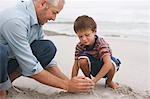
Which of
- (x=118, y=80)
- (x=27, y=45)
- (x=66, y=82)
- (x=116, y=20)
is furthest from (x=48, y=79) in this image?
(x=116, y=20)

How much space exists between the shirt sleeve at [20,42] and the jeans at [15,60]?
117 millimetres

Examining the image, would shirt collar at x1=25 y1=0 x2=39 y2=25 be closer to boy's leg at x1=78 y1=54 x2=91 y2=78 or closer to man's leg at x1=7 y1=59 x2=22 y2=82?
man's leg at x1=7 y1=59 x2=22 y2=82

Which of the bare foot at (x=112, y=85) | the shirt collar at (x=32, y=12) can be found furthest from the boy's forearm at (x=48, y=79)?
the bare foot at (x=112, y=85)

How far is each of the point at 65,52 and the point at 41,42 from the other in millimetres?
1780

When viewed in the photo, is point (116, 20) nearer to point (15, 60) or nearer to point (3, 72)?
point (15, 60)

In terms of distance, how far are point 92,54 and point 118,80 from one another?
1.78 feet

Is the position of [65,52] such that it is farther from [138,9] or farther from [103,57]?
[138,9]

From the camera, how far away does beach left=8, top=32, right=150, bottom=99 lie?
3.11 meters

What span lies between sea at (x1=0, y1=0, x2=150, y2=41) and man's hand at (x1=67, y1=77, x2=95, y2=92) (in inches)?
124

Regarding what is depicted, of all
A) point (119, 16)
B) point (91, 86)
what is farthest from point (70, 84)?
point (119, 16)

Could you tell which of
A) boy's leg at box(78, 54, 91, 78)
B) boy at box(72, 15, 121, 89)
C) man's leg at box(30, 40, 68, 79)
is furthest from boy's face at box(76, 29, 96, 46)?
man's leg at box(30, 40, 68, 79)

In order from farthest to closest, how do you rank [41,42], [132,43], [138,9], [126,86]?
1. [138,9]
2. [132,43]
3. [126,86]
4. [41,42]

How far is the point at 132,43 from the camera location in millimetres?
Result: 5555

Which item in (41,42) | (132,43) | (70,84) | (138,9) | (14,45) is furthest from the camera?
(138,9)
